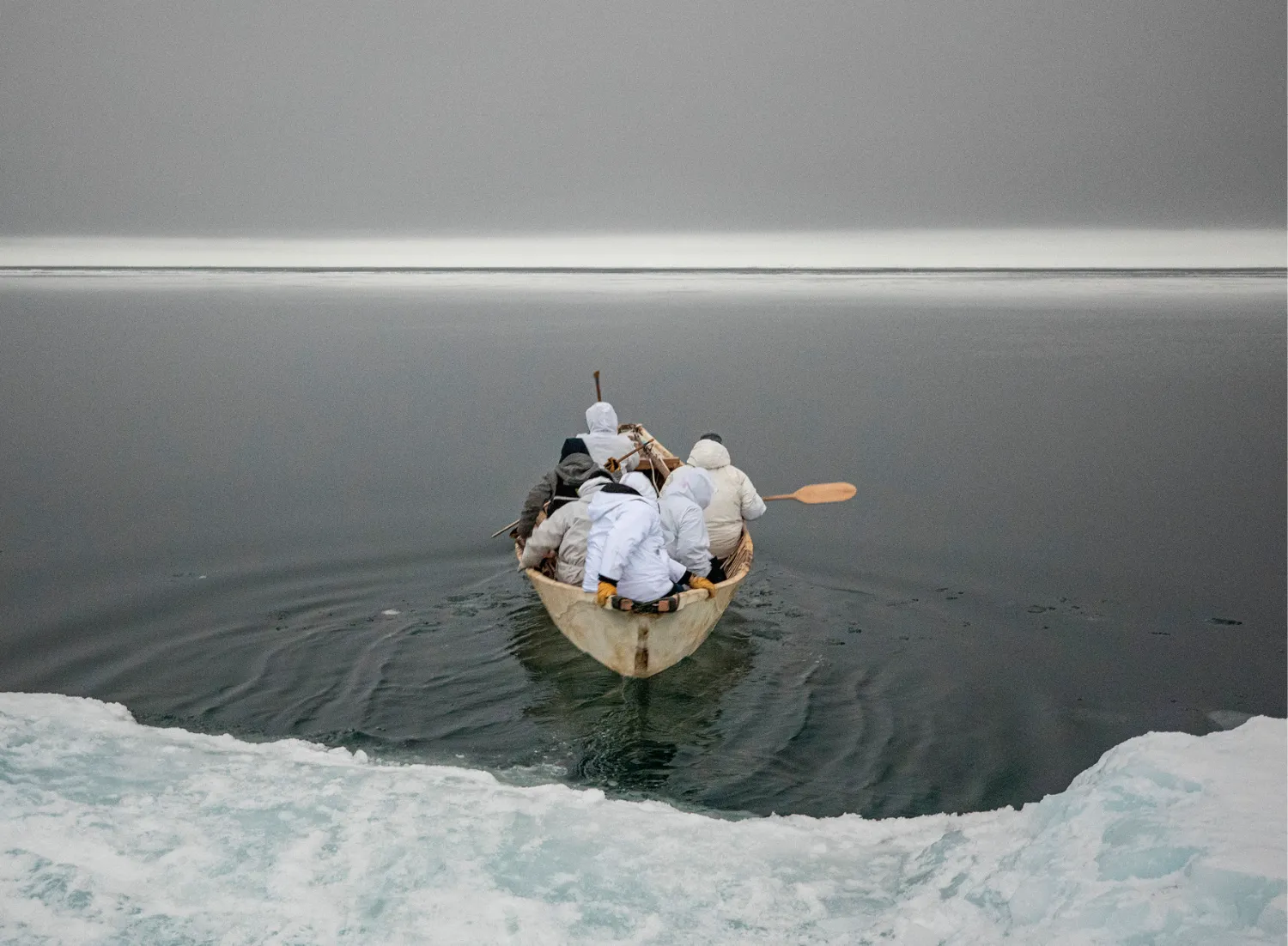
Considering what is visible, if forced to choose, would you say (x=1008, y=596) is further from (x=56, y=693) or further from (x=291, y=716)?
(x=56, y=693)

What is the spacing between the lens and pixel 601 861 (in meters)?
6.23

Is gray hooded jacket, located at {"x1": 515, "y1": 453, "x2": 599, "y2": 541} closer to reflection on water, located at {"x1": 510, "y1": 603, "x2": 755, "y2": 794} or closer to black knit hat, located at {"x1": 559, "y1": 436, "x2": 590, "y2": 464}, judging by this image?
black knit hat, located at {"x1": 559, "y1": 436, "x2": 590, "y2": 464}

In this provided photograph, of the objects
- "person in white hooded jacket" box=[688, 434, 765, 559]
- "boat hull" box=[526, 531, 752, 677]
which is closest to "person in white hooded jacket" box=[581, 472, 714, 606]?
"boat hull" box=[526, 531, 752, 677]

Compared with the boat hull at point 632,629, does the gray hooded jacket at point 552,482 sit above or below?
above

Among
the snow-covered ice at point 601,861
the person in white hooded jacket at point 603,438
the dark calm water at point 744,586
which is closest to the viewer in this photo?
the snow-covered ice at point 601,861

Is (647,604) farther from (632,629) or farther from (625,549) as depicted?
(625,549)

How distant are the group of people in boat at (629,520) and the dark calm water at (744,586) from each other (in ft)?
2.97

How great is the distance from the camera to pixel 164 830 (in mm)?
6289

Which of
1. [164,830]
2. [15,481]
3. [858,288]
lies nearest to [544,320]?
[15,481]

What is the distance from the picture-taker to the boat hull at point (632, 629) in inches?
348

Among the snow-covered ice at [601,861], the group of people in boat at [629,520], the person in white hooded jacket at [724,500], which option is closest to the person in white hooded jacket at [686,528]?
the group of people in boat at [629,520]

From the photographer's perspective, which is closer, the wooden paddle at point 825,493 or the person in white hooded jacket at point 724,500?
the person in white hooded jacket at point 724,500

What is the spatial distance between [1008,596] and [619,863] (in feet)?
24.9

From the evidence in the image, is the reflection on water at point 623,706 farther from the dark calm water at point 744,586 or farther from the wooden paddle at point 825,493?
the wooden paddle at point 825,493
